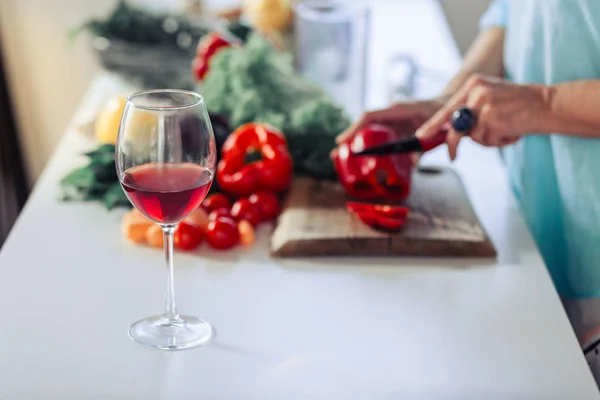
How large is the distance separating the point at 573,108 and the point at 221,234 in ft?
1.75

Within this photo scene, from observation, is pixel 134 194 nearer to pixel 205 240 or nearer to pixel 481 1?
pixel 205 240

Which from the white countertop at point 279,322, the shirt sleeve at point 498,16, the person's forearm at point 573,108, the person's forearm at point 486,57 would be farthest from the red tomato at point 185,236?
the shirt sleeve at point 498,16

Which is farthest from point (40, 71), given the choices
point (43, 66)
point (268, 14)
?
point (268, 14)

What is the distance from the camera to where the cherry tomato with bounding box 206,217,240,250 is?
3.93 ft

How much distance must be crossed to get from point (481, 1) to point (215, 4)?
1.05 m

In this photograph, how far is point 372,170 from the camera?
1.33 meters

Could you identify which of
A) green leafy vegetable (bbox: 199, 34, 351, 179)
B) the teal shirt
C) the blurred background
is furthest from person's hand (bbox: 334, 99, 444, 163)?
the blurred background

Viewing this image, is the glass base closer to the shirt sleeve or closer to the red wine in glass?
the red wine in glass

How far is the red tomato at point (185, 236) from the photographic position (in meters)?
1.20

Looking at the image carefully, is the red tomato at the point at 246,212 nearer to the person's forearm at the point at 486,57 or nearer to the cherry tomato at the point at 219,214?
the cherry tomato at the point at 219,214

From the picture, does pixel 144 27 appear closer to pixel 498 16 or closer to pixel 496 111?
pixel 498 16

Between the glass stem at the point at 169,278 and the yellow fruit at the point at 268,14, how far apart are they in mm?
1403

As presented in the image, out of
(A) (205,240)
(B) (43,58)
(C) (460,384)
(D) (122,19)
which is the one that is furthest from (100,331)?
(B) (43,58)

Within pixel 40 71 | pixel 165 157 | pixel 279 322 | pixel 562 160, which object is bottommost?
pixel 40 71
